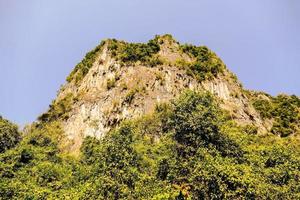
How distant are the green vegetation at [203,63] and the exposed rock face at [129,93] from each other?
1012mm

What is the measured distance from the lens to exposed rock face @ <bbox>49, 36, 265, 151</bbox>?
55.6 m

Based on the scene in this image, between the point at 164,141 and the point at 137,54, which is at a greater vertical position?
the point at 137,54

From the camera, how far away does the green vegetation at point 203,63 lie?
6352 centimetres

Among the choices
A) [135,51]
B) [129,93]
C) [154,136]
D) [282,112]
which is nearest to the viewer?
[154,136]

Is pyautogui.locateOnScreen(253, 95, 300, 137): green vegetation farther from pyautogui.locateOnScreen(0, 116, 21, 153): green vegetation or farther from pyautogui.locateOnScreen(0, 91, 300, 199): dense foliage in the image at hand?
pyautogui.locateOnScreen(0, 116, 21, 153): green vegetation

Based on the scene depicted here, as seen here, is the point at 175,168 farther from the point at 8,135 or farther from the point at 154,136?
the point at 8,135

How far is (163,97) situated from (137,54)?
32.5 feet

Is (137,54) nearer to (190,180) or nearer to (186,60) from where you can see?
(186,60)

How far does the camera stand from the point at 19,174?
41.0 meters

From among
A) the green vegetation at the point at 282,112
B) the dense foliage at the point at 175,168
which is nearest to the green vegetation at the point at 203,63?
the green vegetation at the point at 282,112

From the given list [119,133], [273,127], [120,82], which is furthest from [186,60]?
[119,133]

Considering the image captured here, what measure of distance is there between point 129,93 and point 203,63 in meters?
14.7

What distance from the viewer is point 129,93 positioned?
187 ft

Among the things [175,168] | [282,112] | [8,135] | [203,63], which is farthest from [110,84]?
[175,168]
